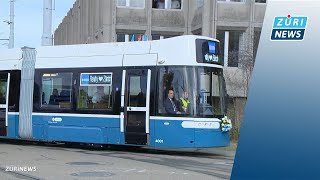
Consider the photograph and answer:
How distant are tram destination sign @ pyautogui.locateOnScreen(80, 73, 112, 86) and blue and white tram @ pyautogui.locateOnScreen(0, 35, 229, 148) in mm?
31

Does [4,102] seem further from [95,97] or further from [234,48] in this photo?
[234,48]

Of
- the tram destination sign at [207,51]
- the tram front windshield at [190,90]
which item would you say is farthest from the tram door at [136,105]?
the tram destination sign at [207,51]

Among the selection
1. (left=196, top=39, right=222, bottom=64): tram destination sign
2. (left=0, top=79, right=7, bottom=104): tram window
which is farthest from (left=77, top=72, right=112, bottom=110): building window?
(left=0, top=79, right=7, bottom=104): tram window

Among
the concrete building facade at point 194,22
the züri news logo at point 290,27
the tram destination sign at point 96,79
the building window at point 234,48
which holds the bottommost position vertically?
the tram destination sign at point 96,79

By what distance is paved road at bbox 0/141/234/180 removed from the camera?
1033cm

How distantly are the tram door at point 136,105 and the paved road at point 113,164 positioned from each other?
61cm

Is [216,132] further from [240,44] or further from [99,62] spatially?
[240,44]

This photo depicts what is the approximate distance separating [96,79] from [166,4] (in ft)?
58.5

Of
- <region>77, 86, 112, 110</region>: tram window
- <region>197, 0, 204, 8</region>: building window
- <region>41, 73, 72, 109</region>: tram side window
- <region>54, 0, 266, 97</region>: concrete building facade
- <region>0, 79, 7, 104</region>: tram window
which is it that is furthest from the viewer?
<region>197, 0, 204, 8</region>: building window

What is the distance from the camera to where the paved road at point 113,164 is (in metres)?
10.3

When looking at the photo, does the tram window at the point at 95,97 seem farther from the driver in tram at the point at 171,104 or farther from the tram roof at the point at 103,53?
the driver in tram at the point at 171,104

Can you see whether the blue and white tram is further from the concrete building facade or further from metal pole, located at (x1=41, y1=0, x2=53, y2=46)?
the concrete building facade

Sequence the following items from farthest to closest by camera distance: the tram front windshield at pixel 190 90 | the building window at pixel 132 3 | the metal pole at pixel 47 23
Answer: the building window at pixel 132 3 < the metal pole at pixel 47 23 < the tram front windshield at pixel 190 90

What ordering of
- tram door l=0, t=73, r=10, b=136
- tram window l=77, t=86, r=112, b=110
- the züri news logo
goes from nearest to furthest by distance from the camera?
the züri news logo
tram window l=77, t=86, r=112, b=110
tram door l=0, t=73, r=10, b=136
